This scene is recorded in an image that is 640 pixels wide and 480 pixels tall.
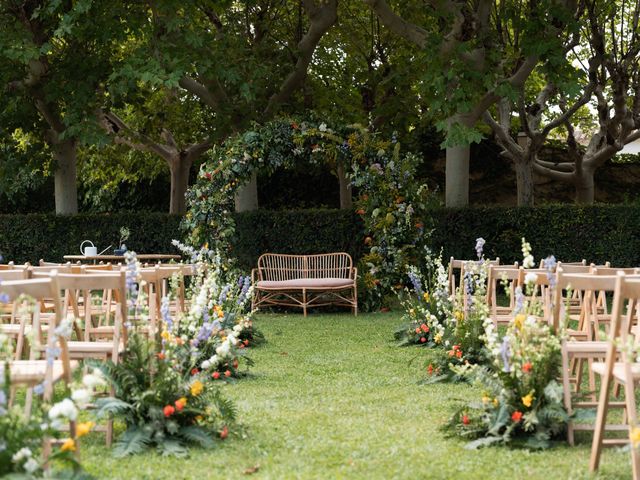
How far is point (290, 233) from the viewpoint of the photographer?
1558cm

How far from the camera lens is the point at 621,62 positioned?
16922 millimetres

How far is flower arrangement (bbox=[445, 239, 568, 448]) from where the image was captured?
4.97 meters

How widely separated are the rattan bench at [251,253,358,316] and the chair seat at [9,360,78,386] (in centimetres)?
925

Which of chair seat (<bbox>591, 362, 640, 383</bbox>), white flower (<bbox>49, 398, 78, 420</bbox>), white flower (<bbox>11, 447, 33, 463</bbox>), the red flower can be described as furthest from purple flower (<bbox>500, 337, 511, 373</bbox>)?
white flower (<bbox>11, 447, 33, 463</bbox>)

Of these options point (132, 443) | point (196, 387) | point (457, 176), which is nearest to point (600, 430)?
point (196, 387)

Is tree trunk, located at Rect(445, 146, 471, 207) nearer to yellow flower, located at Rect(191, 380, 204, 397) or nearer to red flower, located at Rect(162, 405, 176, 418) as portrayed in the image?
yellow flower, located at Rect(191, 380, 204, 397)

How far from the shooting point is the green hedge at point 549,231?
1520cm

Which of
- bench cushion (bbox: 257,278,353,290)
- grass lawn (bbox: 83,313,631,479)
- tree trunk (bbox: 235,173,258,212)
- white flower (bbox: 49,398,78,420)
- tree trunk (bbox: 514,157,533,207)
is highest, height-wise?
tree trunk (bbox: 514,157,533,207)

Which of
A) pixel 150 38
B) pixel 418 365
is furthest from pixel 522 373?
pixel 150 38

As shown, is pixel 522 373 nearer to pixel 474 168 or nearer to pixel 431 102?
pixel 431 102

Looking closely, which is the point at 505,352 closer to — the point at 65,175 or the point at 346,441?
the point at 346,441

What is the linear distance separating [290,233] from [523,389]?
35.0 feet

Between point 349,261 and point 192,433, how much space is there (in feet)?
32.8

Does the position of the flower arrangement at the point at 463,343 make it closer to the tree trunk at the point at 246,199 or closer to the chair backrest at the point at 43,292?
the chair backrest at the point at 43,292
